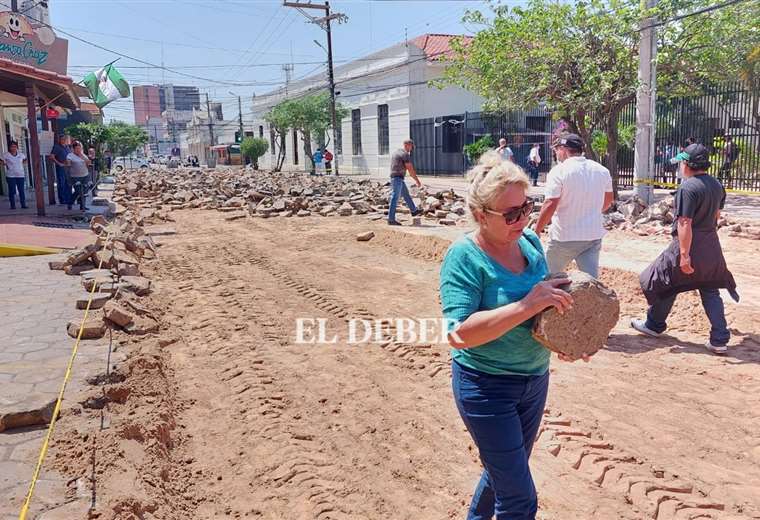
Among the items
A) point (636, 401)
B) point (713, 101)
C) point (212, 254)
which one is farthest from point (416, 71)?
point (636, 401)

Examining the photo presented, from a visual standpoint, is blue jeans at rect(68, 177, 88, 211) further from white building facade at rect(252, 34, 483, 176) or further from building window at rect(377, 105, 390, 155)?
building window at rect(377, 105, 390, 155)

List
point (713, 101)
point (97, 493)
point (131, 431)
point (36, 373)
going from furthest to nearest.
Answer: point (713, 101)
point (36, 373)
point (131, 431)
point (97, 493)

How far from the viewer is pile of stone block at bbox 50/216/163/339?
5.95 meters

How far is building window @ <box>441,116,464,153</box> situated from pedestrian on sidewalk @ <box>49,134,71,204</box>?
60.0 ft

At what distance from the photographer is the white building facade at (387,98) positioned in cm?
3328

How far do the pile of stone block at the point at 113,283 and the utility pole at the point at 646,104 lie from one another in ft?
33.6

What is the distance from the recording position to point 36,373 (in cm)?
480

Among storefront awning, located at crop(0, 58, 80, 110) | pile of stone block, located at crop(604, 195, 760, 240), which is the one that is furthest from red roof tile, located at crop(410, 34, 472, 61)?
pile of stone block, located at crop(604, 195, 760, 240)

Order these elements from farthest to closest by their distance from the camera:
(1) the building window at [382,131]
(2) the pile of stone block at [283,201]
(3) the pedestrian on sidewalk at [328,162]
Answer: (3) the pedestrian on sidewalk at [328,162]
(1) the building window at [382,131]
(2) the pile of stone block at [283,201]

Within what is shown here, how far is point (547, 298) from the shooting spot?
2.21 meters

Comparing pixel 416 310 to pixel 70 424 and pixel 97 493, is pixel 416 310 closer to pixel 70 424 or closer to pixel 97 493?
pixel 70 424

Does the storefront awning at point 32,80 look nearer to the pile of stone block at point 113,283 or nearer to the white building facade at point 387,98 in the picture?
the pile of stone block at point 113,283

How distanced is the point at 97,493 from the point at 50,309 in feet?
13.9

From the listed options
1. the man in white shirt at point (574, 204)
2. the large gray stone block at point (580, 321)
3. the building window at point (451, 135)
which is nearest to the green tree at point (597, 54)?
the man in white shirt at point (574, 204)
